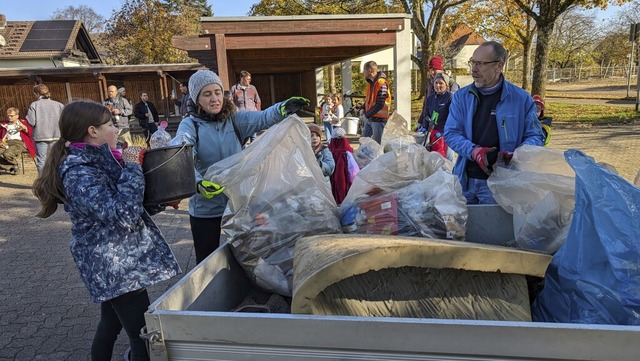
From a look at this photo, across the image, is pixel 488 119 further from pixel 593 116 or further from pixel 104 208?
pixel 593 116

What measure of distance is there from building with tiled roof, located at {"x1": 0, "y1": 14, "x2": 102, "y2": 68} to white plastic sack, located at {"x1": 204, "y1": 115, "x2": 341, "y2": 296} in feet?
93.7

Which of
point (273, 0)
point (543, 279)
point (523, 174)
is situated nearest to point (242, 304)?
point (543, 279)

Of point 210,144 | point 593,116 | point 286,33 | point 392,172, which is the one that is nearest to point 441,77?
point 286,33

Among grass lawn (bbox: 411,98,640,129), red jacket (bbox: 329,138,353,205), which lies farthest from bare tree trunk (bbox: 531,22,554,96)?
red jacket (bbox: 329,138,353,205)

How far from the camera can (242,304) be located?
1900 millimetres

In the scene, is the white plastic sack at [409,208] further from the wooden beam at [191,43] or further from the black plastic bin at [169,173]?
the wooden beam at [191,43]

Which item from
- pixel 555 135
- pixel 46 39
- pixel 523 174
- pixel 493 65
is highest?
pixel 46 39

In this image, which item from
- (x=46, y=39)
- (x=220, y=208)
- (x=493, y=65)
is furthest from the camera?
(x=46, y=39)

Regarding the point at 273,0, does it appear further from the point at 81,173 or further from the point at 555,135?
the point at 81,173

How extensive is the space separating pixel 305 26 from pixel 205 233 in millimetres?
6332

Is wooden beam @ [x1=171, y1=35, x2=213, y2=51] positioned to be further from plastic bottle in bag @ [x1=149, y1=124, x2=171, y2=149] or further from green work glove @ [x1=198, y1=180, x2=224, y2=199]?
green work glove @ [x1=198, y1=180, x2=224, y2=199]

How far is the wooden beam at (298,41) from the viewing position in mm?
8055

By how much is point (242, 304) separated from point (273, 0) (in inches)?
926

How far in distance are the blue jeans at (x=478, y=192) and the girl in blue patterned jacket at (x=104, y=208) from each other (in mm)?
1818
